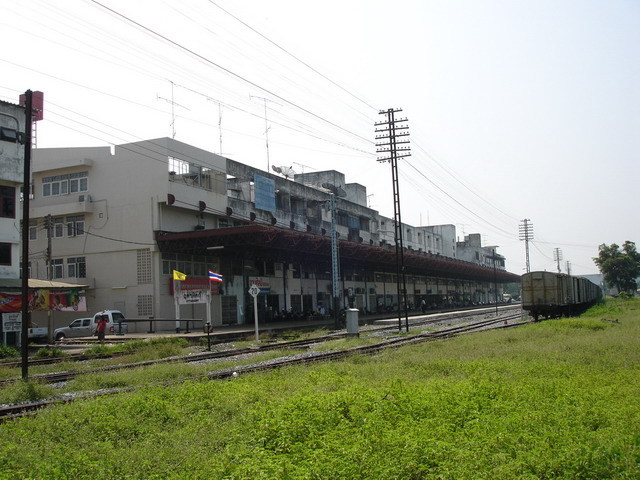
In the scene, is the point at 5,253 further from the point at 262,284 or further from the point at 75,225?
the point at 262,284

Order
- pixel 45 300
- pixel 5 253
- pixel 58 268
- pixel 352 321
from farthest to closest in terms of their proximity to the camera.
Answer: pixel 58 268
pixel 5 253
pixel 45 300
pixel 352 321

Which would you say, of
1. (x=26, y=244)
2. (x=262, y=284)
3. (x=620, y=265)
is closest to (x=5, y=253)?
(x=26, y=244)

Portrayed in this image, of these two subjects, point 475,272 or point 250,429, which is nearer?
point 250,429

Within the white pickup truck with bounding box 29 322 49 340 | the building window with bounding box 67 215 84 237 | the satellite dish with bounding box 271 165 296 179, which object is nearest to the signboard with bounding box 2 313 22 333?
the white pickup truck with bounding box 29 322 49 340

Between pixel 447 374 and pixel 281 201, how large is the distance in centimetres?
3672

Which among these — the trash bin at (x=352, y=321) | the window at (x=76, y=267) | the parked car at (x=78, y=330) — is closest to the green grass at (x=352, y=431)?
the trash bin at (x=352, y=321)

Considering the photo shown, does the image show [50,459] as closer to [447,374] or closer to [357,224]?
[447,374]

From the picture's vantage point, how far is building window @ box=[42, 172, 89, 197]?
38406mm

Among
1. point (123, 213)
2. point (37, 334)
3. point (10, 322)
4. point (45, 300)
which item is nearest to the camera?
point (10, 322)

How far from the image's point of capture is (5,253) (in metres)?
27.0

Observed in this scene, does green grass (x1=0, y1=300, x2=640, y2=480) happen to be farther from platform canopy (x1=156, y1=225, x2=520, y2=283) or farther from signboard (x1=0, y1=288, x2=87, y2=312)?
platform canopy (x1=156, y1=225, x2=520, y2=283)

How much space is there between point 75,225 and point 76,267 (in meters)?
2.75

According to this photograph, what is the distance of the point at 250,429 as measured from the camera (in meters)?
7.00

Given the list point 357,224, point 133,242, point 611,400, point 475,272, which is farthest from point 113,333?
point 475,272
